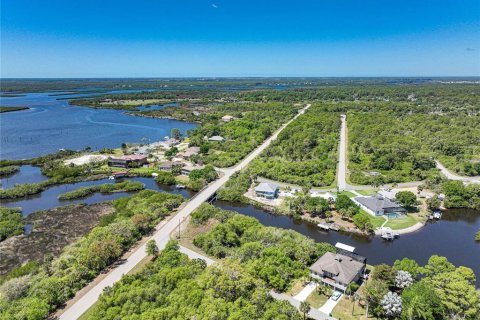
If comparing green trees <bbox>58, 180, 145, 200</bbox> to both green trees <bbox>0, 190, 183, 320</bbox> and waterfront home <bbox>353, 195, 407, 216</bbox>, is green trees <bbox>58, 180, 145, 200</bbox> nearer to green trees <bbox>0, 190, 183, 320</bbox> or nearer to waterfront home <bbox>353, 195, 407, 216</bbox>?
green trees <bbox>0, 190, 183, 320</bbox>

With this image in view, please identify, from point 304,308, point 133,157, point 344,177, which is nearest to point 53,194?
point 133,157

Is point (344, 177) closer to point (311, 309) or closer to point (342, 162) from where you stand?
point (342, 162)

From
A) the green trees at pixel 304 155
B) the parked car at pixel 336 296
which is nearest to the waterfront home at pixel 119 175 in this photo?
the green trees at pixel 304 155

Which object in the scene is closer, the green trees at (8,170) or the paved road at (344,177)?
the paved road at (344,177)

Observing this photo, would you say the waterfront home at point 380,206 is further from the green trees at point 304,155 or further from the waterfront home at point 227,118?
the waterfront home at point 227,118

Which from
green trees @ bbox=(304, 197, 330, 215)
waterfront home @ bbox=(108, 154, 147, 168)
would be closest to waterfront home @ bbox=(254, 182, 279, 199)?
green trees @ bbox=(304, 197, 330, 215)

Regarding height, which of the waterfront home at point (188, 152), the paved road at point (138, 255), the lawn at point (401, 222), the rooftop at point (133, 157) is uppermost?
the rooftop at point (133, 157)
